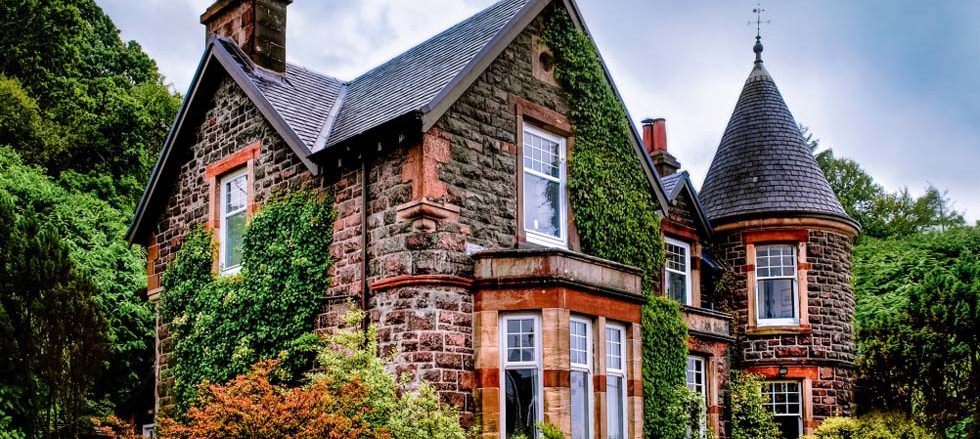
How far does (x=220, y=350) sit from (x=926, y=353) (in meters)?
12.3

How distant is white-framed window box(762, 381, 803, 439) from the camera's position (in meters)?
23.5

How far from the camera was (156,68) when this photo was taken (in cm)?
3847

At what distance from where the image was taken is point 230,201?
1978 centimetres

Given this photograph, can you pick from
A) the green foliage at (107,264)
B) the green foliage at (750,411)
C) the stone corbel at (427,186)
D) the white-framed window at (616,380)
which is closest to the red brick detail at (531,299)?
the white-framed window at (616,380)

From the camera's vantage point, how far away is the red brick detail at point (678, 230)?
22.4 meters

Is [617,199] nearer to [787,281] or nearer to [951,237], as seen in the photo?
[787,281]

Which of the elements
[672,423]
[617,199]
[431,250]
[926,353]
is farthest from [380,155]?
[926,353]

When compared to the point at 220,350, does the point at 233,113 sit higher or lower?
higher

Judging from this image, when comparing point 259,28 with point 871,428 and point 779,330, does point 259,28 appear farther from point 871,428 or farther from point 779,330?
point 871,428

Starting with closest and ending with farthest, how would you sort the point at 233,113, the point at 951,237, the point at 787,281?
the point at 233,113, the point at 787,281, the point at 951,237

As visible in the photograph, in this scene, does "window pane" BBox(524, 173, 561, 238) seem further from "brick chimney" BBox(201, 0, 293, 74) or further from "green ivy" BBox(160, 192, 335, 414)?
"brick chimney" BBox(201, 0, 293, 74)

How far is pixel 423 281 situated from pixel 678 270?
350 inches

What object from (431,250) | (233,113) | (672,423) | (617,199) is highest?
(233,113)

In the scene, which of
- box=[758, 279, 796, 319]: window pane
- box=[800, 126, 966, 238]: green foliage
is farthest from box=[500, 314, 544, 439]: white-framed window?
box=[800, 126, 966, 238]: green foliage
